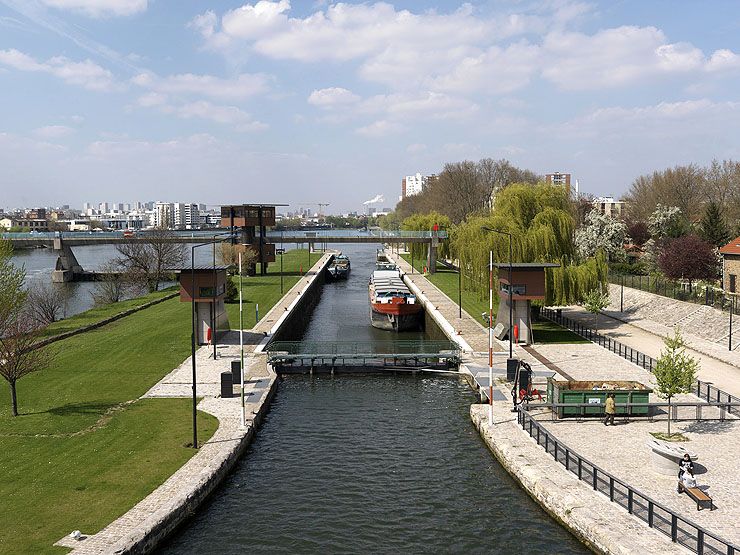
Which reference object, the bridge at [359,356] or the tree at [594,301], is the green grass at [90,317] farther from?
the tree at [594,301]

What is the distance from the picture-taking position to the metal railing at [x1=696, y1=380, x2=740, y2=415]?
2600 centimetres

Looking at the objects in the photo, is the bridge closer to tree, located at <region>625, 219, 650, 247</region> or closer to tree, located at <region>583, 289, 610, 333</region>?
tree, located at <region>583, 289, 610, 333</region>

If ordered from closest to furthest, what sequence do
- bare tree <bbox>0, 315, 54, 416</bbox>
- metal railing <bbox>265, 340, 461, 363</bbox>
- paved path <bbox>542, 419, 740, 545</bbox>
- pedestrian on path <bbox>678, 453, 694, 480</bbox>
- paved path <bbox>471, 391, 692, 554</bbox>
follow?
paved path <bbox>471, 391, 692, 554</bbox>
paved path <bbox>542, 419, 740, 545</bbox>
pedestrian on path <bbox>678, 453, 694, 480</bbox>
bare tree <bbox>0, 315, 54, 416</bbox>
metal railing <bbox>265, 340, 461, 363</bbox>

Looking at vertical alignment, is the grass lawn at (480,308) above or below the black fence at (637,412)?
above

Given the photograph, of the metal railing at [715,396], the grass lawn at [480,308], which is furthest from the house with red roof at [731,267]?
the metal railing at [715,396]

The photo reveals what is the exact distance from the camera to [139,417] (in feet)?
83.8

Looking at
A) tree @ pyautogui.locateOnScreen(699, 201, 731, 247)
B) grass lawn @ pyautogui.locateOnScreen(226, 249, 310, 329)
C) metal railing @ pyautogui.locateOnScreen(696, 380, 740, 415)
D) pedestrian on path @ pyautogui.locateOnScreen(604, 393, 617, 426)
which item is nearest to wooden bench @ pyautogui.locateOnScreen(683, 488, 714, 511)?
pedestrian on path @ pyautogui.locateOnScreen(604, 393, 617, 426)

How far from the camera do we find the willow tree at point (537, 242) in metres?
44.5

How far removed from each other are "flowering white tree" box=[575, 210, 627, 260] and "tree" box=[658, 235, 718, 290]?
19.9 m

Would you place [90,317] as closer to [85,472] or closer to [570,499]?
[85,472]

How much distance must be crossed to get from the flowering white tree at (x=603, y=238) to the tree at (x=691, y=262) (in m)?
19.9

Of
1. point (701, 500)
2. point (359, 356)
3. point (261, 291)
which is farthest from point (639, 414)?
point (261, 291)

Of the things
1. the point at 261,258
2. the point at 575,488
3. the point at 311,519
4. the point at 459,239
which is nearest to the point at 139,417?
the point at 311,519

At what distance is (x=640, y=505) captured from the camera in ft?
55.7
